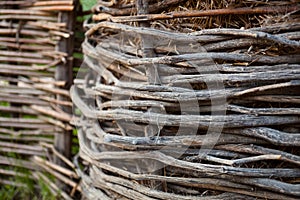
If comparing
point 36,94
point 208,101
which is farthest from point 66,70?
point 208,101

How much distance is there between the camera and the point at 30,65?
2.43 meters

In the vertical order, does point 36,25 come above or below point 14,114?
above

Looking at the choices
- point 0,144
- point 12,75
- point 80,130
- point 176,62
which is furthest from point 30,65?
point 176,62

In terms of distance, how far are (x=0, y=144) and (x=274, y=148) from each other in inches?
71.6

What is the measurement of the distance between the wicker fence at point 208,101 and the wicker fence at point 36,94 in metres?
0.91

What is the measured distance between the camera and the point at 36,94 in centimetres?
234

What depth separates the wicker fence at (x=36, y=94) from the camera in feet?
7.21

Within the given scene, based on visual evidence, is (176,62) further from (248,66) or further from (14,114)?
(14,114)

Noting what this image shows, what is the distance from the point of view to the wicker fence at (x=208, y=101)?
1.09m

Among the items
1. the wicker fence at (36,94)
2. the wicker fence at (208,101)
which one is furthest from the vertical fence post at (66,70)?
the wicker fence at (208,101)

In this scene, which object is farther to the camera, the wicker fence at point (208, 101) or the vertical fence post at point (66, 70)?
the vertical fence post at point (66, 70)

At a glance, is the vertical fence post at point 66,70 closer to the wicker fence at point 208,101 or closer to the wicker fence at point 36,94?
the wicker fence at point 36,94

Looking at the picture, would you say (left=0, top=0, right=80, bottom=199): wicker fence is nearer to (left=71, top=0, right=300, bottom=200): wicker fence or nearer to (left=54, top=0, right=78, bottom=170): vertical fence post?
(left=54, top=0, right=78, bottom=170): vertical fence post

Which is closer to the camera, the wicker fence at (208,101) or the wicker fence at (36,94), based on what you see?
the wicker fence at (208,101)
